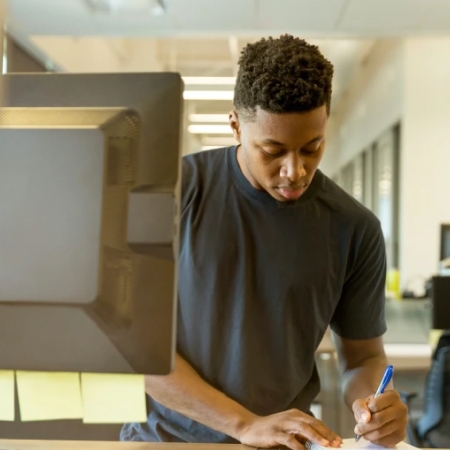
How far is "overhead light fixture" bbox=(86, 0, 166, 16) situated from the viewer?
3.72 metres

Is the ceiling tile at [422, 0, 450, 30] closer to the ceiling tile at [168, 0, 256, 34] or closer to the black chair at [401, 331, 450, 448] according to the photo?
the ceiling tile at [168, 0, 256, 34]

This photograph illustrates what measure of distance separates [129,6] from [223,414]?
10.4 feet

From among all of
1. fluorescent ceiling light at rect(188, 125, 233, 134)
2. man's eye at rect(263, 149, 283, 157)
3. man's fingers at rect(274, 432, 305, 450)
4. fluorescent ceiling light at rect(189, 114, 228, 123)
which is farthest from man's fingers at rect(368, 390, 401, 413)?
fluorescent ceiling light at rect(188, 125, 233, 134)

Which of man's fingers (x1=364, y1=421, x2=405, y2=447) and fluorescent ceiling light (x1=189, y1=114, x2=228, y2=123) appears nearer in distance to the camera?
man's fingers (x1=364, y1=421, x2=405, y2=447)

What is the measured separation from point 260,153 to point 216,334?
0.34 m

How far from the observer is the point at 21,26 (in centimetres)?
383

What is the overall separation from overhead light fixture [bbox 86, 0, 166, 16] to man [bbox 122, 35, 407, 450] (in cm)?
276

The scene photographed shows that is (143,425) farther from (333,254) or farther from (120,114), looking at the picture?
(120,114)

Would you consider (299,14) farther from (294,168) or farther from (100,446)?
(100,446)

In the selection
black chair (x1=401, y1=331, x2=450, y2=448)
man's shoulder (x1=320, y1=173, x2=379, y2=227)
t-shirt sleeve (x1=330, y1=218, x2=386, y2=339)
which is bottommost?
black chair (x1=401, y1=331, x2=450, y2=448)

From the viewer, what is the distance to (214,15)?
3.87 meters

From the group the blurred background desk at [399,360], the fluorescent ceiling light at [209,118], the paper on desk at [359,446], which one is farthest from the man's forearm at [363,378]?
the fluorescent ceiling light at [209,118]

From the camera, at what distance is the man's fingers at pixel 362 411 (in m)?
0.99

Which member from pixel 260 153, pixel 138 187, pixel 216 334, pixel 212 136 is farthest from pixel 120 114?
pixel 212 136
